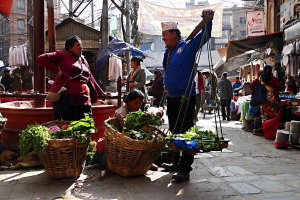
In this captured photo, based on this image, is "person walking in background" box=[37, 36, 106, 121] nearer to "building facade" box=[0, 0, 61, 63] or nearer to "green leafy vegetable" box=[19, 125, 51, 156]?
"green leafy vegetable" box=[19, 125, 51, 156]

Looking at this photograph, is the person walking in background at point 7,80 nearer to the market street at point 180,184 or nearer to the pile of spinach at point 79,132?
the market street at point 180,184

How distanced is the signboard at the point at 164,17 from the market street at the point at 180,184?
1569cm

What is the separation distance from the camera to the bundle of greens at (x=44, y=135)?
4309mm

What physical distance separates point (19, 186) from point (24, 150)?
0.46 metres

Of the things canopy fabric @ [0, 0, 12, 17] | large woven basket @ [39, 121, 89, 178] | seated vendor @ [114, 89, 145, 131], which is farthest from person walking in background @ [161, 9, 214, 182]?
canopy fabric @ [0, 0, 12, 17]

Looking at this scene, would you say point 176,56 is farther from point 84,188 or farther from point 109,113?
point 109,113

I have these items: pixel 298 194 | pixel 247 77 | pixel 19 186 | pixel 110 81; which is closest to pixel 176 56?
pixel 298 194

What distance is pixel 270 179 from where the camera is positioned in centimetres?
481

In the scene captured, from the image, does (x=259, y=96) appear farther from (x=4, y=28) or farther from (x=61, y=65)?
(x=4, y=28)

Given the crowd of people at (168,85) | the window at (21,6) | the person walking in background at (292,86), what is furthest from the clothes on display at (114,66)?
the window at (21,6)

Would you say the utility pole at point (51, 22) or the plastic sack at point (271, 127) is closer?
the utility pole at point (51, 22)

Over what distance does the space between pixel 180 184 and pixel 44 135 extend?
71.6 inches

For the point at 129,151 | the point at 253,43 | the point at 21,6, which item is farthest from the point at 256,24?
the point at 21,6

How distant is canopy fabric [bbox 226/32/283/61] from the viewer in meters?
11.3
